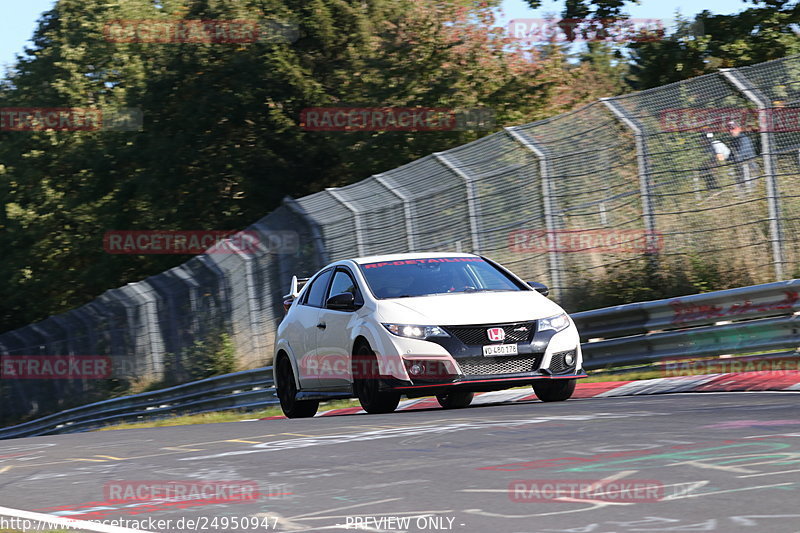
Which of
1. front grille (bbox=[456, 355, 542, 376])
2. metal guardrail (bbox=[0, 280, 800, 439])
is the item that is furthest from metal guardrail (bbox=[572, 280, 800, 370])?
front grille (bbox=[456, 355, 542, 376])

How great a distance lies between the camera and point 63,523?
637cm

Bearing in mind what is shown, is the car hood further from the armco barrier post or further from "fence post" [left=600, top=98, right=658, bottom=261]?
the armco barrier post

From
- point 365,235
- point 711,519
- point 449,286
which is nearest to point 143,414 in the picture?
point 365,235

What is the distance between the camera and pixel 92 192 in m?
47.8

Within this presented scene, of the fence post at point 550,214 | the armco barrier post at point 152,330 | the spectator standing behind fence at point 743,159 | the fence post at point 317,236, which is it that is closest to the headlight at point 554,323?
the spectator standing behind fence at point 743,159

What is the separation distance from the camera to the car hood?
452 inches

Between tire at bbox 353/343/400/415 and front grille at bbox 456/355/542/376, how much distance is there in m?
0.74

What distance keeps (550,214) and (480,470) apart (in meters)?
9.26

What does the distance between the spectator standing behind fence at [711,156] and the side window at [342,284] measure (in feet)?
13.4

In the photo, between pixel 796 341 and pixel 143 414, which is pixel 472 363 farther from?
pixel 143 414

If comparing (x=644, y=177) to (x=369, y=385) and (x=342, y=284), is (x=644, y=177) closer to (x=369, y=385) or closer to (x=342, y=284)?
(x=342, y=284)

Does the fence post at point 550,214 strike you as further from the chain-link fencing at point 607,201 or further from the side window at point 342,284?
the side window at point 342,284

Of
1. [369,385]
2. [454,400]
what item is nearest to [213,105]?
[454,400]

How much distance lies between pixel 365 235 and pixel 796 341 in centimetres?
919
